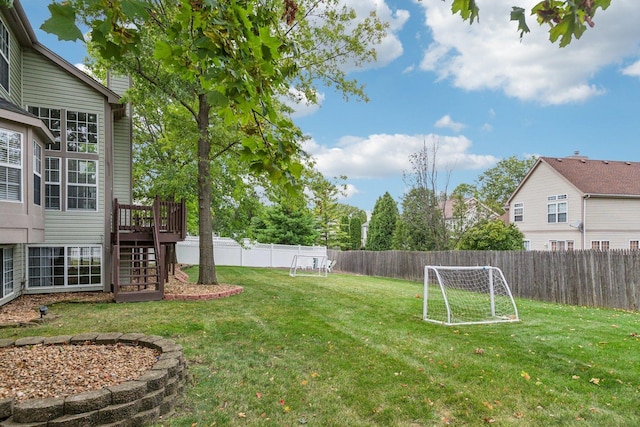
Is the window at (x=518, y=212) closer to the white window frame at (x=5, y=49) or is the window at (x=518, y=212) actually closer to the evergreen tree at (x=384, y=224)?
the evergreen tree at (x=384, y=224)

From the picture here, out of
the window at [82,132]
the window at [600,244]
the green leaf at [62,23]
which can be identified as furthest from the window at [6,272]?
the window at [600,244]

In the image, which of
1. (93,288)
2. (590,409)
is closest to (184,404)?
(590,409)

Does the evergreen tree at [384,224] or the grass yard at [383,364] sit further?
the evergreen tree at [384,224]

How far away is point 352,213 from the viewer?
67000 millimetres

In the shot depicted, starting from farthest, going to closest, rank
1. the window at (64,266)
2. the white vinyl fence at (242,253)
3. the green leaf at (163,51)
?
the white vinyl fence at (242,253)
the window at (64,266)
the green leaf at (163,51)

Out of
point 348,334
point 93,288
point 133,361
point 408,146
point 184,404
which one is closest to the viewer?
point 184,404

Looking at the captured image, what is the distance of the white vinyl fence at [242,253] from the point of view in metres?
22.2

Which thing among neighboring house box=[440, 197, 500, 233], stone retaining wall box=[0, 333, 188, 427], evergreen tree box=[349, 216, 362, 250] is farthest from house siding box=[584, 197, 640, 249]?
stone retaining wall box=[0, 333, 188, 427]

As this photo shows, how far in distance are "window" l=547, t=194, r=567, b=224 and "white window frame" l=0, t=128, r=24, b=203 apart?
23.0 m

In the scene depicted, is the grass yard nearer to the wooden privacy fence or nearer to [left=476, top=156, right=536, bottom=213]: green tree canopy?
the wooden privacy fence

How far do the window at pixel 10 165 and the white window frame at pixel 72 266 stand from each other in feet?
9.32

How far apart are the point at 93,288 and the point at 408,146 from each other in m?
15.1

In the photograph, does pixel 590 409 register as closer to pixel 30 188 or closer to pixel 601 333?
pixel 601 333

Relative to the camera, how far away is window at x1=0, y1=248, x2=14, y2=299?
8.42 m
